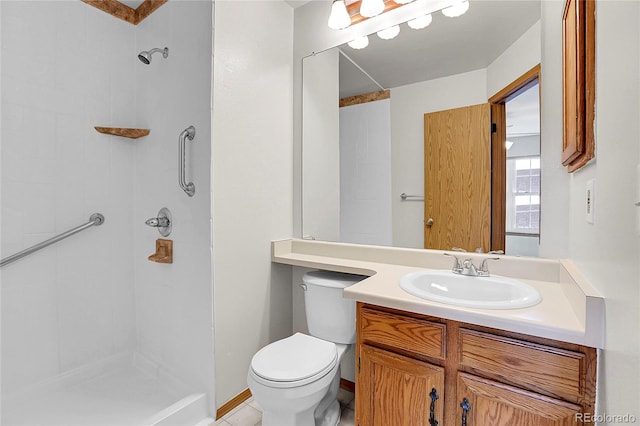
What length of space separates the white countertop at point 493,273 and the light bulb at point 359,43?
1223mm

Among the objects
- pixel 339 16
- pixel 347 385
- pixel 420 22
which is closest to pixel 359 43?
pixel 339 16

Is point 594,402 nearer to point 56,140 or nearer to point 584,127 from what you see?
point 584,127

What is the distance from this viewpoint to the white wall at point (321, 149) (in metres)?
1.98

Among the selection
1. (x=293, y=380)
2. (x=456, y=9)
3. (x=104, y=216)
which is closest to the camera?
(x=293, y=380)

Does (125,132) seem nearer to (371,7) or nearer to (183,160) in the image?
(183,160)

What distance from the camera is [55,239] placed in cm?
173

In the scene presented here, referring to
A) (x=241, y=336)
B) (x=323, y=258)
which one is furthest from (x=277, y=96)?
(x=241, y=336)

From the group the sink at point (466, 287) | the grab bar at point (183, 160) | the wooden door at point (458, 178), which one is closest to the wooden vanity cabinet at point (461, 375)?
the sink at point (466, 287)

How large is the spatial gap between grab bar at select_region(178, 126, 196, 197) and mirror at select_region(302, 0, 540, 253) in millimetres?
725

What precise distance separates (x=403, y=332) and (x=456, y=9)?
1.58 metres

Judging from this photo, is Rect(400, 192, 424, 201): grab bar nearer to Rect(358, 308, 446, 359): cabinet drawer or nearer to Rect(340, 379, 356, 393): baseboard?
Rect(358, 308, 446, 359): cabinet drawer

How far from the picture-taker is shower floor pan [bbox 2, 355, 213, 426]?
1.52 meters

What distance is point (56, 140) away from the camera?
178 centimetres

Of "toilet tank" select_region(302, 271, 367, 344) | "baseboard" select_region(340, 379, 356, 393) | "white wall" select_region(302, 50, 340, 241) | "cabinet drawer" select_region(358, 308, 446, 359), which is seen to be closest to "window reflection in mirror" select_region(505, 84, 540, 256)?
"cabinet drawer" select_region(358, 308, 446, 359)
